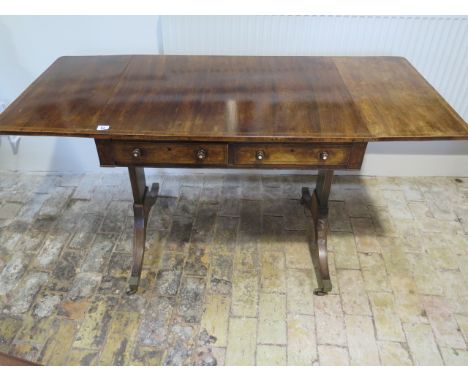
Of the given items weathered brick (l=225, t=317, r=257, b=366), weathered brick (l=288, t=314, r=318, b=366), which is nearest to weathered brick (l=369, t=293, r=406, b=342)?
weathered brick (l=288, t=314, r=318, b=366)

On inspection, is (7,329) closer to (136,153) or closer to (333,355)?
(136,153)

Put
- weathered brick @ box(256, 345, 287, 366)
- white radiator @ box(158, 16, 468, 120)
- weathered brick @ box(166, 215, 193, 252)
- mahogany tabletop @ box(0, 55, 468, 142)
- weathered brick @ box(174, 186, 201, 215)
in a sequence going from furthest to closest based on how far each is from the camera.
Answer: weathered brick @ box(174, 186, 201, 215) → weathered brick @ box(166, 215, 193, 252) → white radiator @ box(158, 16, 468, 120) → weathered brick @ box(256, 345, 287, 366) → mahogany tabletop @ box(0, 55, 468, 142)

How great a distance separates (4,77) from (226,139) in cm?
176

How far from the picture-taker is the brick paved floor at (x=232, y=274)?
170cm

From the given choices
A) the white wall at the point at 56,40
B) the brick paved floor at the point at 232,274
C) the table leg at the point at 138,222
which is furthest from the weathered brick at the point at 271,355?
the white wall at the point at 56,40

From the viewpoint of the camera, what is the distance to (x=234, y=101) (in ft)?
5.00

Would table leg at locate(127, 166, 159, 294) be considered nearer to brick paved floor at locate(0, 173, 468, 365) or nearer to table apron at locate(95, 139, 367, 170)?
brick paved floor at locate(0, 173, 468, 365)

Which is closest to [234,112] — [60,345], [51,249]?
[60,345]

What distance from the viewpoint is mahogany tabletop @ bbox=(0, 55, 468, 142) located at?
1.35 m

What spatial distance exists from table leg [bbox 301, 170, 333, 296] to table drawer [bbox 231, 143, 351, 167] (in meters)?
0.41

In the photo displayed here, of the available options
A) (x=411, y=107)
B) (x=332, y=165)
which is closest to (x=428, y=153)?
(x=411, y=107)

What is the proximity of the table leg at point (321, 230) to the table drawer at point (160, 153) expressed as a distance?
0.68 meters

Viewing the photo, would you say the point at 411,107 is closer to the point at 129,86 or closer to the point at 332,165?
the point at 332,165

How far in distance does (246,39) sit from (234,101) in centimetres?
77
